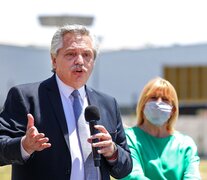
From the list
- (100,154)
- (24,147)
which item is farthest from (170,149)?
(24,147)

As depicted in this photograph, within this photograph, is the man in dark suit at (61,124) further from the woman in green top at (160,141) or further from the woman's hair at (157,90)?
the woman's hair at (157,90)

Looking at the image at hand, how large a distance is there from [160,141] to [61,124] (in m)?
1.49

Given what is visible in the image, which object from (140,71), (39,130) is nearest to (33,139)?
(39,130)

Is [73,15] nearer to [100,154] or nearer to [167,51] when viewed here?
[167,51]

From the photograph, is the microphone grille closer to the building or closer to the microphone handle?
the microphone handle

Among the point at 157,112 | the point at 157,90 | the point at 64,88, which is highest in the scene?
the point at 64,88

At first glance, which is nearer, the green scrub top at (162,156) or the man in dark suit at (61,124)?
the man in dark suit at (61,124)

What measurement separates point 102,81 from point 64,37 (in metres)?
62.5

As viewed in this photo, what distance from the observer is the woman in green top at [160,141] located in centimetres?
565

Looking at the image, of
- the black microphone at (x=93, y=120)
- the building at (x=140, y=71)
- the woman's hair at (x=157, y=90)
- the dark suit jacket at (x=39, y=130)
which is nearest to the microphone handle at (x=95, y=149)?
the black microphone at (x=93, y=120)

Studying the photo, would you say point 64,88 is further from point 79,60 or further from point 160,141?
point 160,141

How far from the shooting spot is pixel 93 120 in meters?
4.39

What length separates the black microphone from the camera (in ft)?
14.3

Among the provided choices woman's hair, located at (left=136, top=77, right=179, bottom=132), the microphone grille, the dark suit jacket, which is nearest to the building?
woman's hair, located at (left=136, top=77, right=179, bottom=132)
